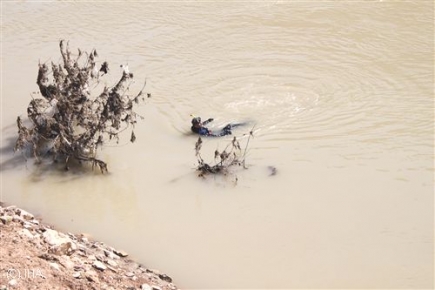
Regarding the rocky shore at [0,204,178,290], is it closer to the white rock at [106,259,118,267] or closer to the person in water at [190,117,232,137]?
the white rock at [106,259,118,267]

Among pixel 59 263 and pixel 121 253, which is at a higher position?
pixel 59 263

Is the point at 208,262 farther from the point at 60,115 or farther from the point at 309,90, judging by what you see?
the point at 309,90

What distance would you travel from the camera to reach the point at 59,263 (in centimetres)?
411

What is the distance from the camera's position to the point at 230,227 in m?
5.26

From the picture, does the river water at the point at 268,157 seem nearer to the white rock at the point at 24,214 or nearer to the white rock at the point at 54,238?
the white rock at the point at 24,214

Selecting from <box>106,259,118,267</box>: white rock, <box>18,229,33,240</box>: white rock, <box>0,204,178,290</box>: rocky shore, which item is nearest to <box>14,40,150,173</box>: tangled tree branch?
<box>0,204,178,290</box>: rocky shore

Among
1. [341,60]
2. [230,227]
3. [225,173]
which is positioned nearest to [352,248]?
[230,227]

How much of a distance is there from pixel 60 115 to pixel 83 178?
2.51 ft

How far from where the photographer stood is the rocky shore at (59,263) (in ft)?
12.4

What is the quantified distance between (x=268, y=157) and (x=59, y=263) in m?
2.84

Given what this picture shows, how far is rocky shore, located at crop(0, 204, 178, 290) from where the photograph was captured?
12.4 feet

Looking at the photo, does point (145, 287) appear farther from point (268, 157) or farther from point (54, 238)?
point (268, 157)

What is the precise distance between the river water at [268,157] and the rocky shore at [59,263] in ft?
0.93

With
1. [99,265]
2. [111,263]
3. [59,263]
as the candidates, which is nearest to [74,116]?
[111,263]
